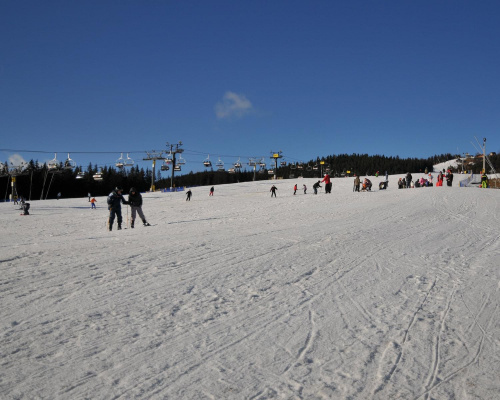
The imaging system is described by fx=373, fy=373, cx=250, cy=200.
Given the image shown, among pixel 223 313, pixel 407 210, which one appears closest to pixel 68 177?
pixel 407 210

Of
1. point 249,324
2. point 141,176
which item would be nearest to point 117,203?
point 249,324

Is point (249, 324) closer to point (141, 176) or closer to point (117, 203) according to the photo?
point (117, 203)

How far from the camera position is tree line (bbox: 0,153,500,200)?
295 feet

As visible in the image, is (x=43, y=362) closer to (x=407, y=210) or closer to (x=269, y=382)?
(x=269, y=382)

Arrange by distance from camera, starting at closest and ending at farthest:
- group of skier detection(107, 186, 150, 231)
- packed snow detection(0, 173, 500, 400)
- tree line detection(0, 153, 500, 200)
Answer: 1. packed snow detection(0, 173, 500, 400)
2. group of skier detection(107, 186, 150, 231)
3. tree line detection(0, 153, 500, 200)

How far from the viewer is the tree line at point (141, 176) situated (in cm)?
8981

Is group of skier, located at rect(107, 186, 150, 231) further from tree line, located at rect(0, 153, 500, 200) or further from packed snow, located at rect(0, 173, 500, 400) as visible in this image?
tree line, located at rect(0, 153, 500, 200)

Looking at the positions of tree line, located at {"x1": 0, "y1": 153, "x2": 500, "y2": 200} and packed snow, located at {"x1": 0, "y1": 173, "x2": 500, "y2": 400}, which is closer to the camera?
packed snow, located at {"x1": 0, "y1": 173, "x2": 500, "y2": 400}

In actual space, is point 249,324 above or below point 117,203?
below

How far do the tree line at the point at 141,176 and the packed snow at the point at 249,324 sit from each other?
4814 cm

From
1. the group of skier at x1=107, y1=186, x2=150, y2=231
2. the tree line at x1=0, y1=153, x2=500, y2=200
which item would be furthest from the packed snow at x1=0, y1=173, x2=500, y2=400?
the tree line at x1=0, y1=153, x2=500, y2=200

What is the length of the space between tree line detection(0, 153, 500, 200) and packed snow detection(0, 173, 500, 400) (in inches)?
1895

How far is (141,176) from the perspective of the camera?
5556 inches

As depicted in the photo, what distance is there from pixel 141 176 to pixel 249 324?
14359 cm
